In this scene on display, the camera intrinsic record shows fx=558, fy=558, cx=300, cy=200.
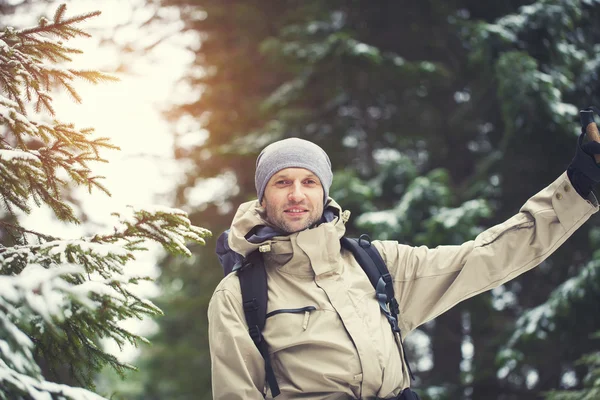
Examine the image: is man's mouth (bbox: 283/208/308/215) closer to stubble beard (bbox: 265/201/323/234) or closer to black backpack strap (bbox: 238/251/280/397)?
stubble beard (bbox: 265/201/323/234)

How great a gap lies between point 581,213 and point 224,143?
7.91 metres

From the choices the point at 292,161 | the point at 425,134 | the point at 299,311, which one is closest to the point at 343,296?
the point at 299,311

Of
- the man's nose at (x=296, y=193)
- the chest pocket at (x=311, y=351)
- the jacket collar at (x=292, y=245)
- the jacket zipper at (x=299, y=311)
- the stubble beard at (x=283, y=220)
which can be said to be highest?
the man's nose at (x=296, y=193)

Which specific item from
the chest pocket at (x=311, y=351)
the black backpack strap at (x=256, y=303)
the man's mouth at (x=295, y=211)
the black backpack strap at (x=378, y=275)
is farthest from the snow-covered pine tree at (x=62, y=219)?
the black backpack strap at (x=378, y=275)

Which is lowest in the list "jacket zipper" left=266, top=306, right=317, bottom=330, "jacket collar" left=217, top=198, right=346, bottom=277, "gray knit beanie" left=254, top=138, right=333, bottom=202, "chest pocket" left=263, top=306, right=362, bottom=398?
"chest pocket" left=263, top=306, right=362, bottom=398

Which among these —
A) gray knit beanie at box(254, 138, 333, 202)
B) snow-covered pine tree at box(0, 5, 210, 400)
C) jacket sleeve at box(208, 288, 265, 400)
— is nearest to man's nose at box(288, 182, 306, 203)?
gray knit beanie at box(254, 138, 333, 202)

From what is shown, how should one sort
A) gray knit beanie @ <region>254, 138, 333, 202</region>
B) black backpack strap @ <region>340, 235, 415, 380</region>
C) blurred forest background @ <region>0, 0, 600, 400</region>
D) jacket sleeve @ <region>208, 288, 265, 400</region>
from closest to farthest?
jacket sleeve @ <region>208, 288, 265, 400</region> < black backpack strap @ <region>340, 235, 415, 380</region> < gray knit beanie @ <region>254, 138, 333, 202</region> < blurred forest background @ <region>0, 0, 600, 400</region>

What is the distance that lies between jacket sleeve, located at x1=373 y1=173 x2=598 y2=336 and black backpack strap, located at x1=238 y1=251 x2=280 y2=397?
74 centimetres

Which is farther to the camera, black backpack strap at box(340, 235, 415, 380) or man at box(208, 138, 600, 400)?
black backpack strap at box(340, 235, 415, 380)

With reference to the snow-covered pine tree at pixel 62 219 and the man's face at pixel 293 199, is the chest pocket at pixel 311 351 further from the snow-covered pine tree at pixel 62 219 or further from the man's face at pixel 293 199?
the snow-covered pine tree at pixel 62 219

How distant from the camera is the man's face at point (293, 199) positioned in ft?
9.51

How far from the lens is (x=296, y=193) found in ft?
9.60

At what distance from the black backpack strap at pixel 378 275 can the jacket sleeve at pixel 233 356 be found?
682mm

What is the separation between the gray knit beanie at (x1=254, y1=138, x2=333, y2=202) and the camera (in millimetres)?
2982
